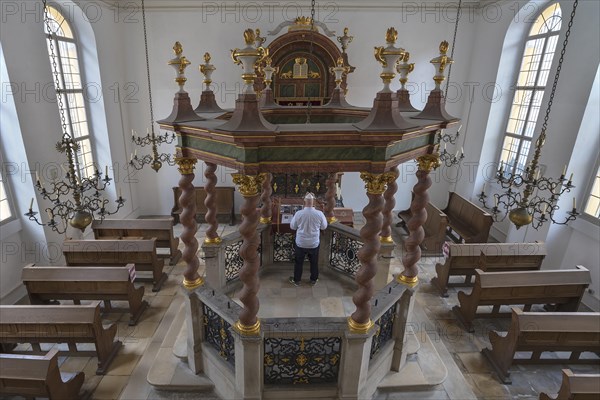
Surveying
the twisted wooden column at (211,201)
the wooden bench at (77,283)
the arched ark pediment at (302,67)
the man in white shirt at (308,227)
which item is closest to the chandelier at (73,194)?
the wooden bench at (77,283)

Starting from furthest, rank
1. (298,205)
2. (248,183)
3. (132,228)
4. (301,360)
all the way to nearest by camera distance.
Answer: (298,205), (132,228), (301,360), (248,183)

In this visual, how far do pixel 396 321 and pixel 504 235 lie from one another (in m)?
6.16

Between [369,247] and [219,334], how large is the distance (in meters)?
2.33

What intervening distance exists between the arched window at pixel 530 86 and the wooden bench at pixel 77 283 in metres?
8.93

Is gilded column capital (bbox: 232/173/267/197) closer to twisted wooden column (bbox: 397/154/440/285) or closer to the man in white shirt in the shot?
twisted wooden column (bbox: 397/154/440/285)

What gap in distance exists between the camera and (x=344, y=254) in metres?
6.95

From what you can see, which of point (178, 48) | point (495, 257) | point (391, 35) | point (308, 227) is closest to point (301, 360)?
point (308, 227)

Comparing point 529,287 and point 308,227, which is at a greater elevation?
point 308,227

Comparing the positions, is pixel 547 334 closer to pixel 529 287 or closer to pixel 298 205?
pixel 529 287

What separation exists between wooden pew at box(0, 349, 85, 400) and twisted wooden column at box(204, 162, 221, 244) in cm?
276

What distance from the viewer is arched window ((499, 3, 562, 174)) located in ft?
26.9

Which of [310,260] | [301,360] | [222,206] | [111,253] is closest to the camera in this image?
[301,360]

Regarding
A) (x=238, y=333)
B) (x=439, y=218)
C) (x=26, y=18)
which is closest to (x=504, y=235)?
(x=439, y=218)

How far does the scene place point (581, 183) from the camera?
23.0 feet
